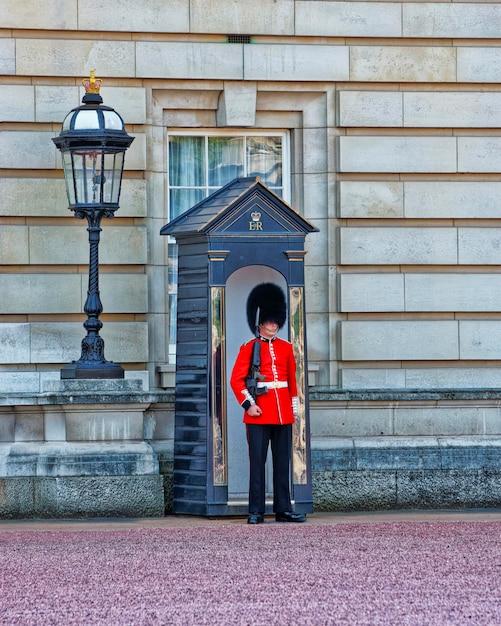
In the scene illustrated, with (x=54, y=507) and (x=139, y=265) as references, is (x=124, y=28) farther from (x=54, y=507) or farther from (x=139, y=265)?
(x=54, y=507)

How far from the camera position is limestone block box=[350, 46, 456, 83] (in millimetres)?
13789

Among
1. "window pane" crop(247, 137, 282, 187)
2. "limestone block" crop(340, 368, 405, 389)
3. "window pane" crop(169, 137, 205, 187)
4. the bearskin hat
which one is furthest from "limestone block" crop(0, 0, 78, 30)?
"limestone block" crop(340, 368, 405, 389)

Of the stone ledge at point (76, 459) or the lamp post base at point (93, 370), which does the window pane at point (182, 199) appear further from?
the stone ledge at point (76, 459)

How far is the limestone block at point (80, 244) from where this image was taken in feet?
43.7

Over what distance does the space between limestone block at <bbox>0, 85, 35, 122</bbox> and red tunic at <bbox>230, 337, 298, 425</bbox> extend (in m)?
2.68

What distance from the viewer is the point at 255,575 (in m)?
9.30

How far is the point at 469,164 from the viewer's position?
1390 centimetres

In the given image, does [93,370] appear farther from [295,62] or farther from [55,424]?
[295,62]

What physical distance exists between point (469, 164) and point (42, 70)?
3475mm

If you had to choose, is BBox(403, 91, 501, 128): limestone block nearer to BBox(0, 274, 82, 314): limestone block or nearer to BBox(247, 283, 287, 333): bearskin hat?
BBox(247, 283, 287, 333): bearskin hat

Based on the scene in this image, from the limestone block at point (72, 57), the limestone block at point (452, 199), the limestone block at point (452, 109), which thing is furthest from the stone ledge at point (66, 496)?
the limestone block at point (452, 109)

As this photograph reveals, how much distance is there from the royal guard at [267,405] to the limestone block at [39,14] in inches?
116

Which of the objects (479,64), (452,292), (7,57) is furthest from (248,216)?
(479,64)

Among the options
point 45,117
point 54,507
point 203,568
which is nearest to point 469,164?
point 45,117
